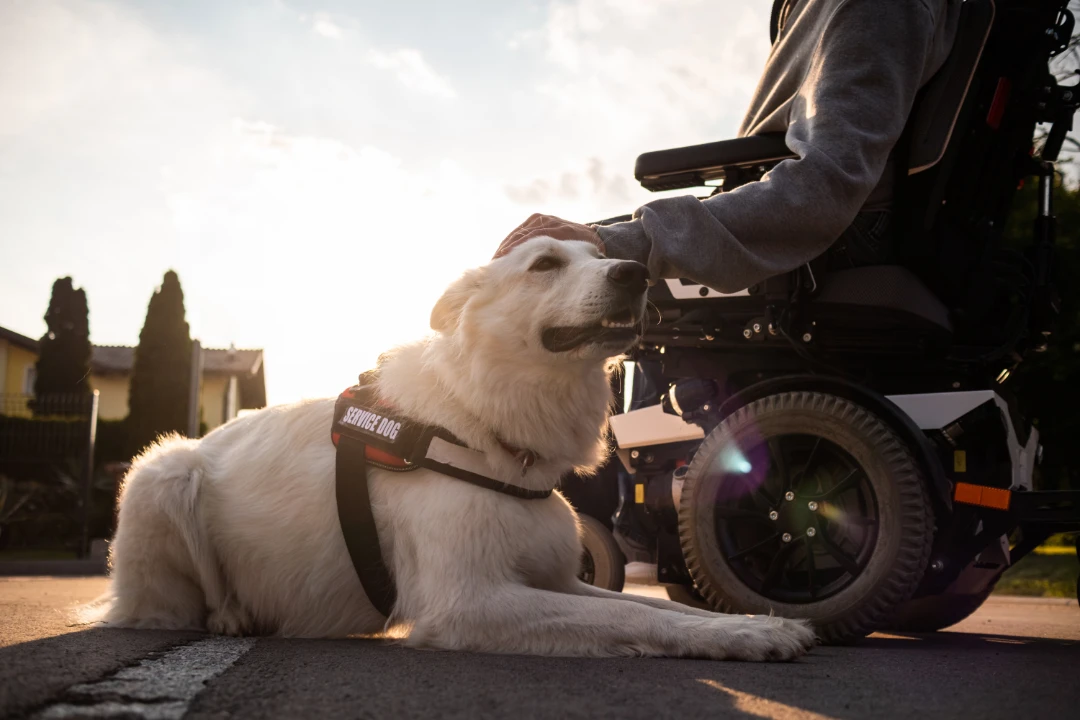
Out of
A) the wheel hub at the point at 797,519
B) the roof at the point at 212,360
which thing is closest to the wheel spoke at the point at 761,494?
the wheel hub at the point at 797,519

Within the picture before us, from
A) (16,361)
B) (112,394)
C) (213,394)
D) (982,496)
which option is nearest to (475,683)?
(982,496)

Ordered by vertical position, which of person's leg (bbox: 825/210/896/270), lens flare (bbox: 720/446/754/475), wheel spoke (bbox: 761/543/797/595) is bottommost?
wheel spoke (bbox: 761/543/797/595)

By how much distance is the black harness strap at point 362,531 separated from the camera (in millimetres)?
3039

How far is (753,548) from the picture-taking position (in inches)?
125

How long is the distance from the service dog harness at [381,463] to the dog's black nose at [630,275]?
2.15ft

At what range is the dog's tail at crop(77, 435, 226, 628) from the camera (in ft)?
10.6

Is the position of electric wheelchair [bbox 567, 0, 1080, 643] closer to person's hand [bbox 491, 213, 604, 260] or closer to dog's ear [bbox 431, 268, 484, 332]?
person's hand [bbox 491, 213, 604, 260]

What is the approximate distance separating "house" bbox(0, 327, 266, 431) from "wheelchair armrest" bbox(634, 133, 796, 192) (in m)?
32.0

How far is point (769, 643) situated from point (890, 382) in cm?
143

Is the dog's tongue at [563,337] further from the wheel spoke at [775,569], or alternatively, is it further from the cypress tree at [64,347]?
the cypress tree at [64,347]

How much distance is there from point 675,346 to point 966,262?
3.89ft

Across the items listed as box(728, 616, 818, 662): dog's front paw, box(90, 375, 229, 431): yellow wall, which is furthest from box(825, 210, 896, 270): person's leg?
box(90, 375, 229, 431): yellow wall

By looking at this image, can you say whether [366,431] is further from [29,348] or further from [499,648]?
[29,348]

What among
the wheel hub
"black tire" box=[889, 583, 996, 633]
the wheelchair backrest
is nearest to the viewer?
the wheel hub
